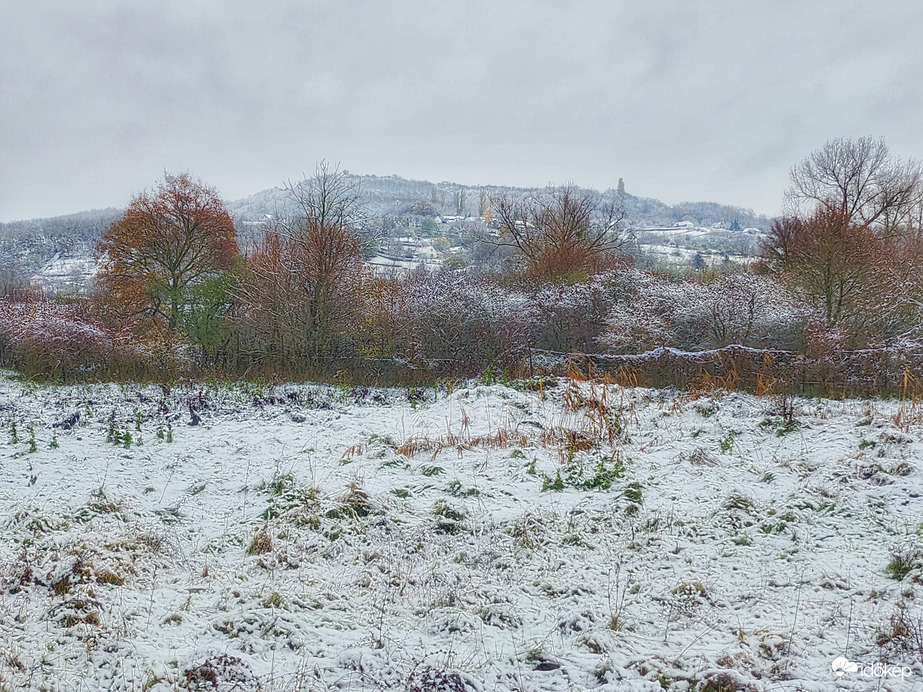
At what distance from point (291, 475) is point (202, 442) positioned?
1.71 meters

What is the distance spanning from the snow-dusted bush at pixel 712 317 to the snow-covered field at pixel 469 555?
214 inches

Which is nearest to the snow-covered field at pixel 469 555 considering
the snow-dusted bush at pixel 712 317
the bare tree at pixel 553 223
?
the snow-dusted bush at pixel 712 317

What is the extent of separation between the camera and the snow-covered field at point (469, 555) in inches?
98.3

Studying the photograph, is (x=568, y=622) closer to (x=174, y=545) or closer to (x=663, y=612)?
(x=663, y=612)

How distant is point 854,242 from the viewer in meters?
11.5

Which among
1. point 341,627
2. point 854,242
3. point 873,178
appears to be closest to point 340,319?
point 341,627

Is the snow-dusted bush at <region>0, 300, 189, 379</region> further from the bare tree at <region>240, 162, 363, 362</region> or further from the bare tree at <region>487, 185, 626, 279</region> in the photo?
the bare tree at <region>487, 185, 626, 279</region>

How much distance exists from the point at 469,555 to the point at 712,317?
32.6ft

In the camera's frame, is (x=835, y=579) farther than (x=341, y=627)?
Yes

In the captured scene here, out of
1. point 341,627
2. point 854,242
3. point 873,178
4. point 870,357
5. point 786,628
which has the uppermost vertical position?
→ point 873,178

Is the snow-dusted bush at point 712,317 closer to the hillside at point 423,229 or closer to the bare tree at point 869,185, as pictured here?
the bare tree at point 869,185

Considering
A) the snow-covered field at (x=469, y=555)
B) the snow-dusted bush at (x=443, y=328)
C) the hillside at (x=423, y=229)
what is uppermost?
the hillside at (x=423, y=229)

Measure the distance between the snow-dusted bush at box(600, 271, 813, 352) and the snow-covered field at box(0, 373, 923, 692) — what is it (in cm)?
543

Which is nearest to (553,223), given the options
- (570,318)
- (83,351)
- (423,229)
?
(570,318)
